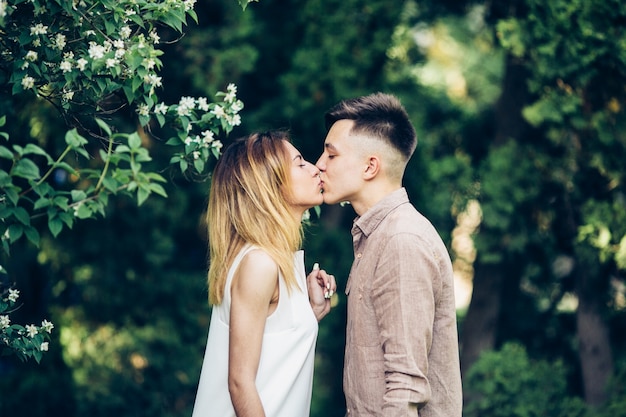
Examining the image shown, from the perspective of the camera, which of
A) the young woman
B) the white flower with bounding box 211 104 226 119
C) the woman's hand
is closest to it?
the young woman

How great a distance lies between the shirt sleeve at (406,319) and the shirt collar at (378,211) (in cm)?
26

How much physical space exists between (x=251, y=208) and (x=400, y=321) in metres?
0.84

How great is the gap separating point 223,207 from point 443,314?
105 centimetres

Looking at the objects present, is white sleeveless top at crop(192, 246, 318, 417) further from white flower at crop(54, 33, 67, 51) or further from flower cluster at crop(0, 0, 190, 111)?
white flower at crop(54, 33, 67, 51)

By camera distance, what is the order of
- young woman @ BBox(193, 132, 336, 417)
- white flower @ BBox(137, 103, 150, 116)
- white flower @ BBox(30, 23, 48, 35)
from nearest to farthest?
white flower @ BBox(30, 23, 48, 35), young woman @ BBox(193, 132, 336, 417), white flower @ BBox(137, 103, 150, 116)

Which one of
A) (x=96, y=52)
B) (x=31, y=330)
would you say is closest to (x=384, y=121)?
(x=96, y=52)

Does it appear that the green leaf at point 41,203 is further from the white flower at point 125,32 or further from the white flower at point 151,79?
the white flower at point 125,32

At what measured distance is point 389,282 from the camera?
264 cm

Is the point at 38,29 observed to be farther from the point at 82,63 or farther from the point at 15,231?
the point at 15,231

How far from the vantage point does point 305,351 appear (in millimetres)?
2928

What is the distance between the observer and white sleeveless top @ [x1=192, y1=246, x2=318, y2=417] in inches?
113

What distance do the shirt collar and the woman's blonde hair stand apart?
1.06 ft

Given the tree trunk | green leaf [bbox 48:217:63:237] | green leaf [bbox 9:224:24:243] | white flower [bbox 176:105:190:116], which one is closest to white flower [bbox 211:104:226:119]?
white flower [bbox 176:105:190:116]

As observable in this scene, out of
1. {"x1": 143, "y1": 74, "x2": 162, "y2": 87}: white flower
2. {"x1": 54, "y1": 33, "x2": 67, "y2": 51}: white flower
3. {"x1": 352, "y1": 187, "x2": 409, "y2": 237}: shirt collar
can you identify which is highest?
{"x1": 54, "y1": 33, "x2": 67, "y2": 51}: white flower
